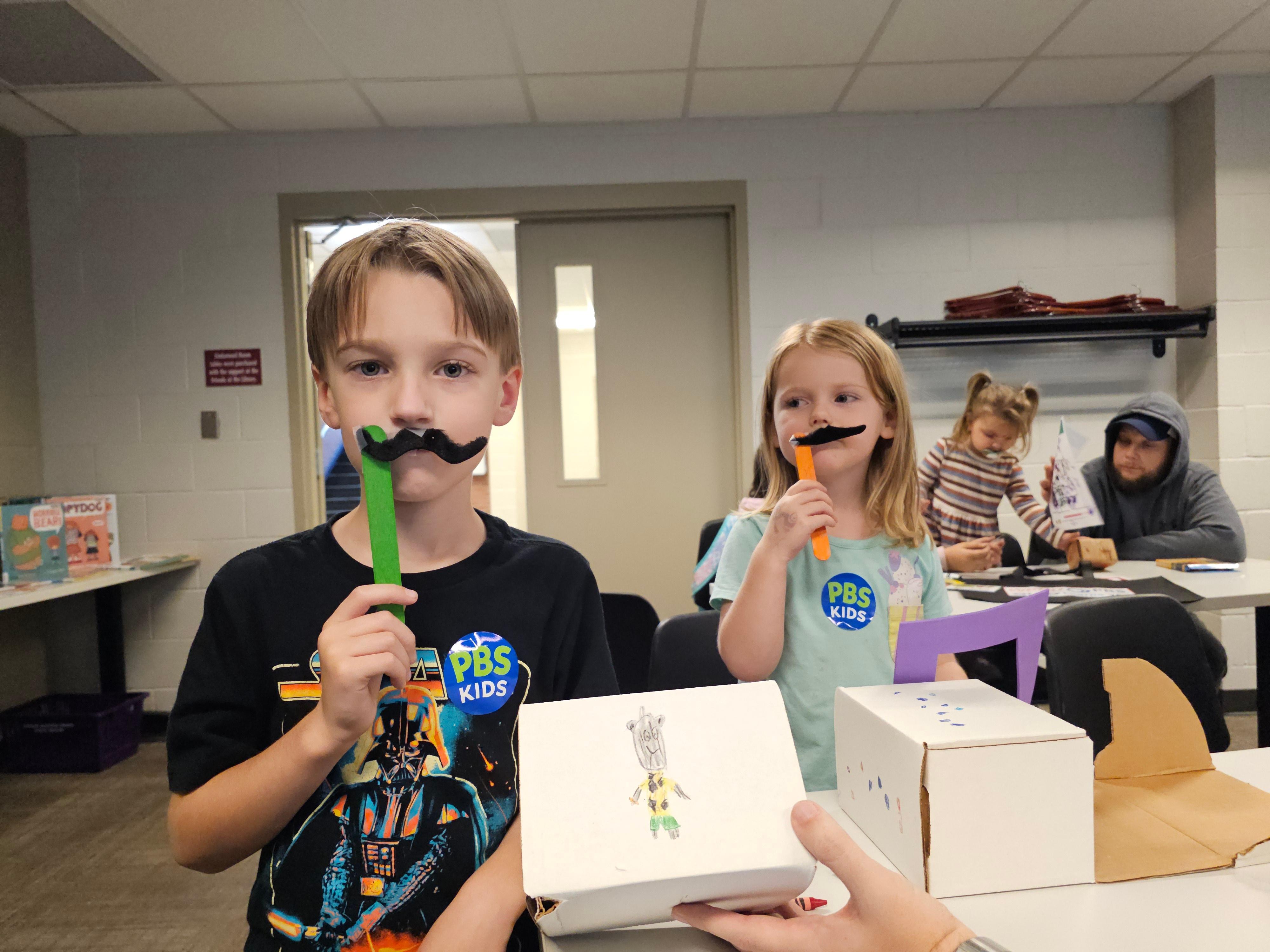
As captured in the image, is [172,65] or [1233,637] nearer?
[172,65]

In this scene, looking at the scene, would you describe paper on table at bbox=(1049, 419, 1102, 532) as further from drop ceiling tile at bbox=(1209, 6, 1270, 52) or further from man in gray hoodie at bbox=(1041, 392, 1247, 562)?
drop ceiling tile at bbox=(1209, 6, 1270, 52)

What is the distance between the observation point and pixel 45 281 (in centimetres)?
330

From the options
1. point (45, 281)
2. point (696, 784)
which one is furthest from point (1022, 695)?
point (45, 281)

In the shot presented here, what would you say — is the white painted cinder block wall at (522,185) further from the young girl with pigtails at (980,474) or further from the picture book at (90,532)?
the young girl with pigtails at (980,474)

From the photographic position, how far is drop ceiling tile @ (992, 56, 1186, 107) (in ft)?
9.59

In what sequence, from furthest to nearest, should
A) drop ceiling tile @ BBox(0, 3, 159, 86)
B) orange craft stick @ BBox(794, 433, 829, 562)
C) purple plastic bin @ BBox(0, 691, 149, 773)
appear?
purple plastic bin @ BBox(0, 691, 149, 773), drop ceiling tile @ BBox(0, 3, 159, 86), orange craft stick @ BBox(794, 433, 829, 562)

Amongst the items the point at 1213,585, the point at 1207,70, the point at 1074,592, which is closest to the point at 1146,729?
the point at 1074,592

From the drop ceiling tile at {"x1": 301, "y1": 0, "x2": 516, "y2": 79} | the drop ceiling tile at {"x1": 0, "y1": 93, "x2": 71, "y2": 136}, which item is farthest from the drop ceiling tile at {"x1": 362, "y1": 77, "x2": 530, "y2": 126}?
the drop ceiling tile at {"x1": 0, "y1": 93, "x2": 71, "y2": 136}

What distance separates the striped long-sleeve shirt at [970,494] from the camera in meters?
2.71

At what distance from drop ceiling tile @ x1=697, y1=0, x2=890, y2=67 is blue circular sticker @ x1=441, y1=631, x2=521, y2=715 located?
7.87 feet

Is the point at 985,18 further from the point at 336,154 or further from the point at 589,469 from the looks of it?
the point at 336,154

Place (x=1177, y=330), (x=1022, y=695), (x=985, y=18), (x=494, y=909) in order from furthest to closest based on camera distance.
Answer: (x=1177, y=330), (x=985, y=18), (x=1022, y=695), (x=494, y=909)

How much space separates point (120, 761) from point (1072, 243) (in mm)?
4504

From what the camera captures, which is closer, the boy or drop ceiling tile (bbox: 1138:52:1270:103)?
the boy
